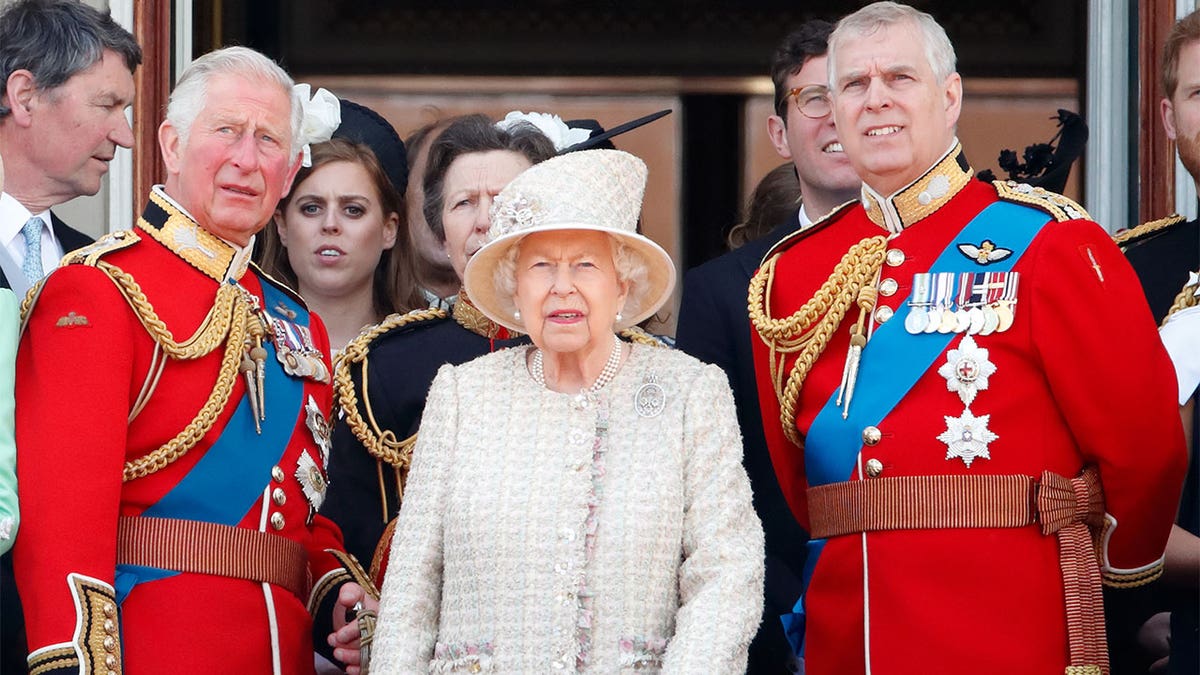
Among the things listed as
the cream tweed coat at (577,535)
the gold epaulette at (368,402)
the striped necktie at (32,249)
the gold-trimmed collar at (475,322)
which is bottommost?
the cream tweed coat at (577,535)

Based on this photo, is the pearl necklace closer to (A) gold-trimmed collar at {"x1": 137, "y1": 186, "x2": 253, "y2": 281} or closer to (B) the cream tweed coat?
(B) the cream tweed coat

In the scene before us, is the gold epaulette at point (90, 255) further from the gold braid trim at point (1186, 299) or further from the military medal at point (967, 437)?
the gold braid trim at point (1186, 299)

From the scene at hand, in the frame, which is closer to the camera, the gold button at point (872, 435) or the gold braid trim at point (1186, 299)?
the gold button at point (872, 435)

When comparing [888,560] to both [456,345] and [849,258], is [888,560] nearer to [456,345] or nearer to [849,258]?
[849,258]

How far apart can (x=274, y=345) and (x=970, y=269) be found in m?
1.36

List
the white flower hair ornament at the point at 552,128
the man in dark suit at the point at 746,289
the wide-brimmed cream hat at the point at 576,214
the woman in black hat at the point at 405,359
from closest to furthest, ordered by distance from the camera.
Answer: the wide-brimmed cream hat at the point at 576,214
the man in dark suit at the point at 746,289
the woman in black hat at the point at 405,359
the white flower hair ornament at the point at 552,128

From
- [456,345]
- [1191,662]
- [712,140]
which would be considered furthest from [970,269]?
[712,140]

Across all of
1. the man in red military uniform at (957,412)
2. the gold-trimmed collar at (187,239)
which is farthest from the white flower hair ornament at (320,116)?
the man in red military uniform at (957,412)

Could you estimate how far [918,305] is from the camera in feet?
12.8

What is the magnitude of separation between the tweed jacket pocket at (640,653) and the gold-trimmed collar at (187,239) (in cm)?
116

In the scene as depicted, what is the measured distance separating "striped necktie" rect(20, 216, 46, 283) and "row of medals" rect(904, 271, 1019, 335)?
2.01 metres

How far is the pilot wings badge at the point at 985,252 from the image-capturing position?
3.88m

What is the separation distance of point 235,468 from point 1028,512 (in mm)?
1465

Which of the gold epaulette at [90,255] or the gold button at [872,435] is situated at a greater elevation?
the gold epaulette at [90,255]
